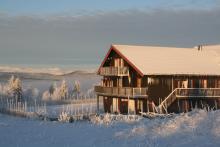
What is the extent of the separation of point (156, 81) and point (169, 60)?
452 cm

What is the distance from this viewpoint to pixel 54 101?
76.4 m

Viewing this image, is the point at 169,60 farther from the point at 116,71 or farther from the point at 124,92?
the point at 124,92

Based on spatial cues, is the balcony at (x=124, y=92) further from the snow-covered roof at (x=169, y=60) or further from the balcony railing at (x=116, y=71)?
the snow-covered roof at (x=169, y=60)

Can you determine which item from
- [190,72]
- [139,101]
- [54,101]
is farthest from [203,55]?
[54,101]

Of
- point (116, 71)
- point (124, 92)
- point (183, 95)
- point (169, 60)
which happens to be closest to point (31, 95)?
point (116, 71)

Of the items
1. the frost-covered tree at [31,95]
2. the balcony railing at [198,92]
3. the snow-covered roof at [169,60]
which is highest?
the snow-covered roof at [169,60]

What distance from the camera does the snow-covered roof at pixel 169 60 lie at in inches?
1809

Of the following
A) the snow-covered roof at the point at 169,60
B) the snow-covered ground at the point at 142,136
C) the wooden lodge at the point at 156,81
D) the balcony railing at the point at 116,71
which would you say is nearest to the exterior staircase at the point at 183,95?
the wooden lodge at the point at 156,81

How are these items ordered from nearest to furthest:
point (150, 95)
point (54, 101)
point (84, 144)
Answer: point (84, 144) → point (150, 95) → point (54, 101)

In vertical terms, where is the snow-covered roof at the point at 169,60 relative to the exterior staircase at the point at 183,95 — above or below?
above

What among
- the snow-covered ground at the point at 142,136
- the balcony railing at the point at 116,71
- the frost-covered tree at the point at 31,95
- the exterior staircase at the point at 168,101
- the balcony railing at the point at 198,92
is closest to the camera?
the snow-covered ground at the point at 142,136

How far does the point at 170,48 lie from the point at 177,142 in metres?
34.6

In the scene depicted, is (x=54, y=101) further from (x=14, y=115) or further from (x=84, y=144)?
(x=84, y=144)

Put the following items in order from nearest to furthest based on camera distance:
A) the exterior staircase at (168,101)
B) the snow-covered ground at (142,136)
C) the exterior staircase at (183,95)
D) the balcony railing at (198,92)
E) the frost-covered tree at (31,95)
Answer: the snow-covered ground at (142,136)
the exterior staircase at (168,101)
the exterior staircase at (183,95)
the balcony railing at (198,92)
the frost-covered tree at (31,95)
